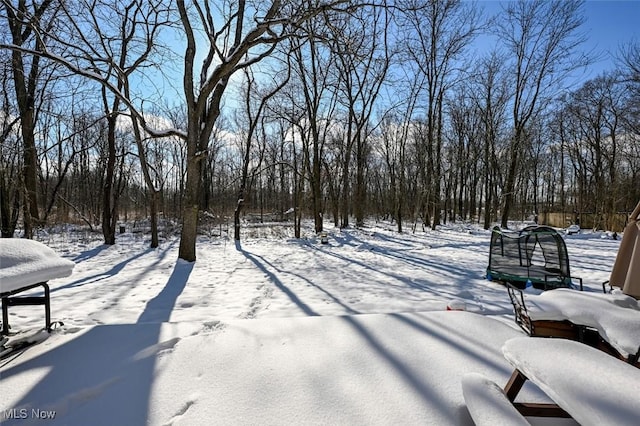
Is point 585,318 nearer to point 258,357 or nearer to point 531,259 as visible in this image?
point 258,357

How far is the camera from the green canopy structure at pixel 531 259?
4777mm

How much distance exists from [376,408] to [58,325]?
3376mm

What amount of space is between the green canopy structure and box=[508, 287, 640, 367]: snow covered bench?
2.36 meters

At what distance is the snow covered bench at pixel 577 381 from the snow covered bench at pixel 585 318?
2.58ft

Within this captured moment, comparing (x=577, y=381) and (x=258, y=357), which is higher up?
(x=577, y=381)

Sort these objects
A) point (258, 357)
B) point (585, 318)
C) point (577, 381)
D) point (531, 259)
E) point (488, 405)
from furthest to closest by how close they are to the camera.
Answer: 1. point (531, 259)
2. point (258, 357)
3. point (585, 318)
4. point (488, 405)
5. point (577, 381)

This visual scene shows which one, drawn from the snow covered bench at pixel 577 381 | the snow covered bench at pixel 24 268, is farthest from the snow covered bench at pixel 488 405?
the snow covered bench at pixel 24 268

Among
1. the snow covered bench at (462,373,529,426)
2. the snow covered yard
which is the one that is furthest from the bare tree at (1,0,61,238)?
the snow covered bench at (462,373,529,426)

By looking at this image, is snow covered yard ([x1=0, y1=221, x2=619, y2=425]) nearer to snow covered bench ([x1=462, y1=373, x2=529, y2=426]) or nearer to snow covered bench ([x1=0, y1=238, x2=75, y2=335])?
snow covered bench ([x1=462, y1=373, x2=529, y2=426])

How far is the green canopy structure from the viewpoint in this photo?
4.78 m

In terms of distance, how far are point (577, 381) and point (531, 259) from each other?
4.95 metres

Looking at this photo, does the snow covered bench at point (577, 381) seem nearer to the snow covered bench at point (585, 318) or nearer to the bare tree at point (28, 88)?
the snow covered bench at point (585, 318)

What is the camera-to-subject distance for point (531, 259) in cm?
531

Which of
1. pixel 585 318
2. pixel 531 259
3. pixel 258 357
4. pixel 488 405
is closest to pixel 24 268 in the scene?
pixel 258 357
